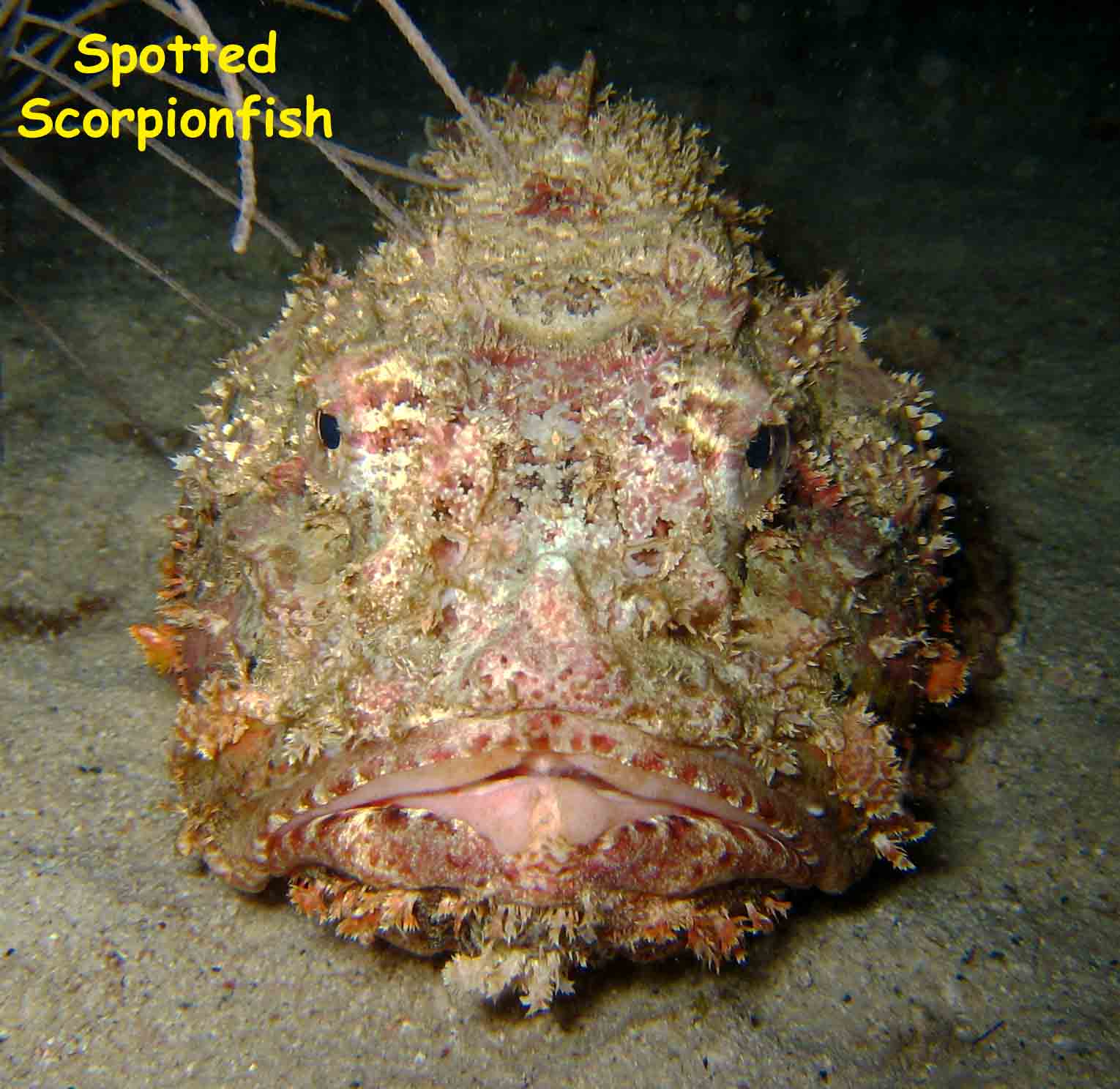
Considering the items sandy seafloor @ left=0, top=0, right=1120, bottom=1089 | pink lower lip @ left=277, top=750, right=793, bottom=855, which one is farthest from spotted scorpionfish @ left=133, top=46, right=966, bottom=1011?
sandy seafloor @ left=0, top=0, right=1120, bottom=1089

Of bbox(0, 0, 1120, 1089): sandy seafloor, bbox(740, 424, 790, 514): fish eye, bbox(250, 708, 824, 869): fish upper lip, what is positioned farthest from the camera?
bbox(0, 0, 1120, 1089): sandy seafloor

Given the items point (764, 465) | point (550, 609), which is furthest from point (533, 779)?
point (764, 465)

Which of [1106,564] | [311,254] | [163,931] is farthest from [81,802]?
[1106,564]

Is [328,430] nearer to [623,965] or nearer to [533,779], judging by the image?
[533,779]

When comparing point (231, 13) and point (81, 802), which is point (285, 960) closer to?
point (81, 802)

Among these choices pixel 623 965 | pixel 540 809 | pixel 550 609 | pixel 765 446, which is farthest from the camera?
pixel 623 965

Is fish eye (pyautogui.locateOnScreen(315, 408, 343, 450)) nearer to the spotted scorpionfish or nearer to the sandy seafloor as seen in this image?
the spotted scorpionfish
